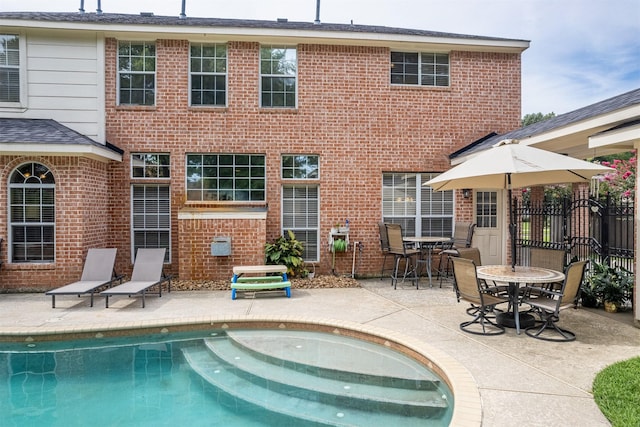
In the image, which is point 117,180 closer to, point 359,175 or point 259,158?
point 259,158

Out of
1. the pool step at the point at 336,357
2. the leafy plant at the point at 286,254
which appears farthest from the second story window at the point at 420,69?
the pool step at the point at 336,357

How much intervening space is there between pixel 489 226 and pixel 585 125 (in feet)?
14.6

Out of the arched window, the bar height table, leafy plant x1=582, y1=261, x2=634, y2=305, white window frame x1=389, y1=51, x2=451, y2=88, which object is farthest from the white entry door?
the arched window

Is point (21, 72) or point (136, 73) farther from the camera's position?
point (136, 73)

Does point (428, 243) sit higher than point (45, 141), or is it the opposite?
point (45, 141)

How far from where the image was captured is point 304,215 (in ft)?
32.6

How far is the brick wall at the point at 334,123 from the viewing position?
A: 9.54 metres

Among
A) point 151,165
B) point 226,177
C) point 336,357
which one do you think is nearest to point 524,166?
point 336,357

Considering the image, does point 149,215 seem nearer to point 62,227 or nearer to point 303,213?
point 62,227

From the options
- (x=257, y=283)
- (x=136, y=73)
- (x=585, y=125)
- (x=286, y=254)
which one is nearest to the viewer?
(x=585, y=125)

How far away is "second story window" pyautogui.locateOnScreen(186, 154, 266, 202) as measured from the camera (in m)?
9.70

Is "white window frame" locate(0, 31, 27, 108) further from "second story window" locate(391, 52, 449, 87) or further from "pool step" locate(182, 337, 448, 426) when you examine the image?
"second story window" locate(391, 52, 449, 87)

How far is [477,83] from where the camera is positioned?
10305 mm

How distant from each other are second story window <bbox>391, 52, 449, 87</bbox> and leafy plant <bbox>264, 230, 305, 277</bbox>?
461cm
